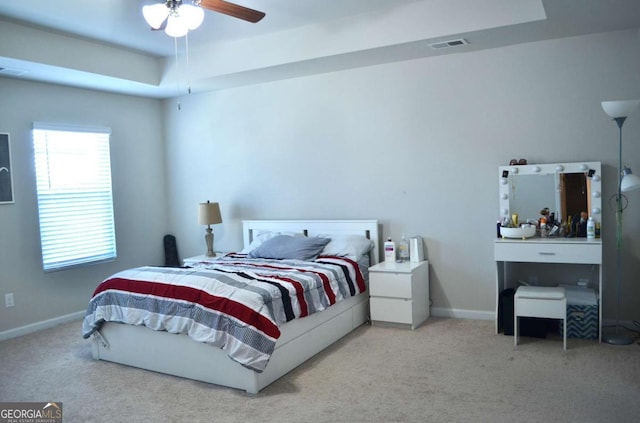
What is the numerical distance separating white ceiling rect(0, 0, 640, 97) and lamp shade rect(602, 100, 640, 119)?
1.94ft

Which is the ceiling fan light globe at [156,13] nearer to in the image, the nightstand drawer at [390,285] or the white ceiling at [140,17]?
the white ceiling at [140,17]

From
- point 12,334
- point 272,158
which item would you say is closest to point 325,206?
point 272,158

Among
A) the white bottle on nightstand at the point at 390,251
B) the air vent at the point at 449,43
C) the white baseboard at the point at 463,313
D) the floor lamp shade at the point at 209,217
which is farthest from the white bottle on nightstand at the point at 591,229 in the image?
the floor lamp shade at the point at 209,217

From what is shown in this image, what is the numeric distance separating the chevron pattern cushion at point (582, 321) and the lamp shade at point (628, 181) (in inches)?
35.8

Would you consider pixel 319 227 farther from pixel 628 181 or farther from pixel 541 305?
pixel 628 181

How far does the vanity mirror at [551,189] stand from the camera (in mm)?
4062

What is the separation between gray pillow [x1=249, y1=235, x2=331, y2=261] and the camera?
4.63 metres

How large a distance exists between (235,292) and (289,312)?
40 centimetres

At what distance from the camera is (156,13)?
10.0 feet

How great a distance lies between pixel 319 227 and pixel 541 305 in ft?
7.29

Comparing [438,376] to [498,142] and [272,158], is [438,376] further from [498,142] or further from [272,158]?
[272,158]

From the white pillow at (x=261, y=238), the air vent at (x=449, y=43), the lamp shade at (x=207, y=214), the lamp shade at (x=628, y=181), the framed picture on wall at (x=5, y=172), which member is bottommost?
the white pillow at (x=261, y=238)

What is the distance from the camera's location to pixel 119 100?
18.6 feet

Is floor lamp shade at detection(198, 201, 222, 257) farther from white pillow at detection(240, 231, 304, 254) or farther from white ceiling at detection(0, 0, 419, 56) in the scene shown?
white ceiling at detection(0, 0, 419, 56)
